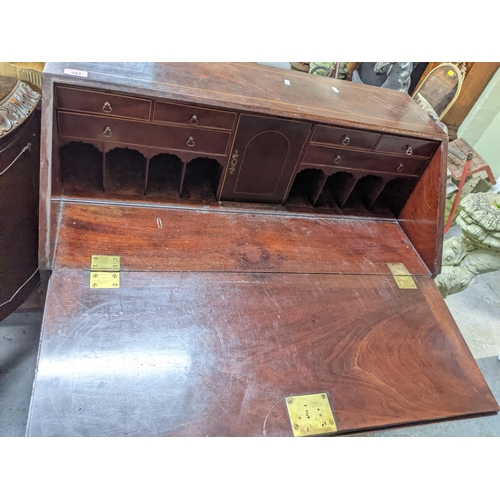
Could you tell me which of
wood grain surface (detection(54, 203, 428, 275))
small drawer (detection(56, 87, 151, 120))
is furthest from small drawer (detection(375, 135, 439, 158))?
small drawer (detection(56, 87, 151, 120))

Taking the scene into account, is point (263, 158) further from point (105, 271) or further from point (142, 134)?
point (105, 271)

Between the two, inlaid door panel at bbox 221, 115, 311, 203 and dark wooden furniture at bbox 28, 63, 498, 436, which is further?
inlaid door panel at bbox 221, 115, 311, 203

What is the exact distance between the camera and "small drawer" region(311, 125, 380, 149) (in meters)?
1.45

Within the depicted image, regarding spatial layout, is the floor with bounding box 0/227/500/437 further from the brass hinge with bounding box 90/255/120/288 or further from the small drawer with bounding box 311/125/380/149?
the small drawer with bounding box 311/125/380/149

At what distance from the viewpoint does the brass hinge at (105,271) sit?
119 centimetres

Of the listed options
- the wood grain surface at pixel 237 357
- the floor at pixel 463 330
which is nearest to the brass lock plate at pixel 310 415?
the wood grain surface at pixel 237 357

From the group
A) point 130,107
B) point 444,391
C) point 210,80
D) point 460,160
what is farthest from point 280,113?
point 460,160

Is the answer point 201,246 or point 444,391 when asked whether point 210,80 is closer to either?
point 201,246

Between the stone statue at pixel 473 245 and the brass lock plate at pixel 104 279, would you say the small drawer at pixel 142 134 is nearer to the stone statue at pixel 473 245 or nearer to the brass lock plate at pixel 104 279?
the brass lock plate at pixel 104 279

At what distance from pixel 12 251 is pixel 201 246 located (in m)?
0.66

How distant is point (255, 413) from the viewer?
1.06m

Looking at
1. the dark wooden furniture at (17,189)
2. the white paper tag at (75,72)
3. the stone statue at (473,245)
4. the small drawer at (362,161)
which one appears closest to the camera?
the white paper tag at (75,72)

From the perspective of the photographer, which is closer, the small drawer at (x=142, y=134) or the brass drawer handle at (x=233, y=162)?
the small drawer at (x=142, y=134)

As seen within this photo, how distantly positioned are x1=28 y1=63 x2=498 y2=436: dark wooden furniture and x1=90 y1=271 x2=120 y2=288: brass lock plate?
2 centimetres
